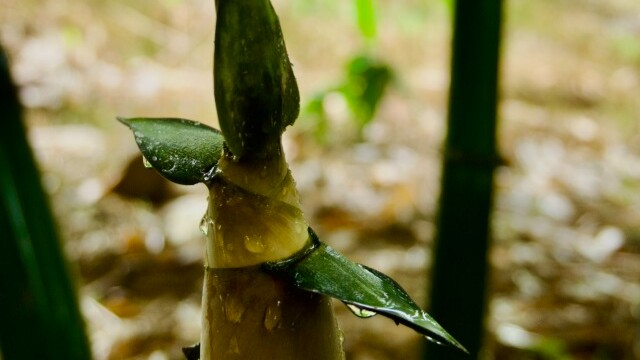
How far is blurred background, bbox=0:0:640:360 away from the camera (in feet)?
3.99

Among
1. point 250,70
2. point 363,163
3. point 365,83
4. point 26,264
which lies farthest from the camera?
point 363,163

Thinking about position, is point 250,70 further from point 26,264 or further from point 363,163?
point 363,163

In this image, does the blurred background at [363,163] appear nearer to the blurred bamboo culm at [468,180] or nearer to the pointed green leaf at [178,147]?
the blurred bamboo culm at [468,180]

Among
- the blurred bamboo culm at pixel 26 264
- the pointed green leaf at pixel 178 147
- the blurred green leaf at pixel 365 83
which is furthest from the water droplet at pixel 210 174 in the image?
the blurred green leaf at pixel 365 83

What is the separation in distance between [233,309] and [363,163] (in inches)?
67.0

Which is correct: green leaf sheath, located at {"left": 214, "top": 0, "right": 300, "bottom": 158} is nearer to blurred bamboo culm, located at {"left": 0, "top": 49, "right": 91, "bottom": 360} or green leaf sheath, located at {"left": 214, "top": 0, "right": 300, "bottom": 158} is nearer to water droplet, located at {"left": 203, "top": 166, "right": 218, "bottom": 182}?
water droplet, located at {"left": 203, "top": 166, "right": 218, "bottom": 182}

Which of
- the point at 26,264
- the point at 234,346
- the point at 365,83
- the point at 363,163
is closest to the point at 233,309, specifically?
the point at 234,346

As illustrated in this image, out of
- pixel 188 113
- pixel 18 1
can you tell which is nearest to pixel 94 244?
pixel 188 113

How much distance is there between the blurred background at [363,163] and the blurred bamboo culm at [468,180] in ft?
0.17

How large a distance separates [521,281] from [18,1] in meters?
2.10

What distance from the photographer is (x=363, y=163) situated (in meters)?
1.94

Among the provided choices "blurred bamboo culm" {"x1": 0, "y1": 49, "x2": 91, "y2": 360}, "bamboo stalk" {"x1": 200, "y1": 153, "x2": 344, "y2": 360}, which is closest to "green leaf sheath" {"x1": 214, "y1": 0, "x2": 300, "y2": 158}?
"bamboo stalk" {"x1": 200, "y1": 153, "x2": 344, "y2": 360}

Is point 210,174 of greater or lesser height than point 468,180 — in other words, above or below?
below

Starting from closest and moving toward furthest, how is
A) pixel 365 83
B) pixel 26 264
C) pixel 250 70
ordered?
pixel 250 70 < pixel 26 264 < pixel 365 83
